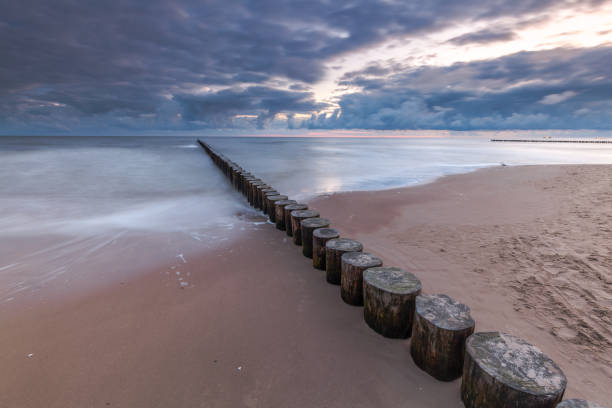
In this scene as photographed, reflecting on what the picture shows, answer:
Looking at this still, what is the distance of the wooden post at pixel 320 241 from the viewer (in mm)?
3983

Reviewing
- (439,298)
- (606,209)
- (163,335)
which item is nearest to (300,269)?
(163,335)

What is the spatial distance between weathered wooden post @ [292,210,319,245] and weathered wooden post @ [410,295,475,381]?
2867 mm

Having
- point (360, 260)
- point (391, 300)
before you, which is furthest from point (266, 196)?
point (391, 300)

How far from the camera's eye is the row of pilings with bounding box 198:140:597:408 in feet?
5.32

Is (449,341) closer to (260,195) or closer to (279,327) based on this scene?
(279,327)

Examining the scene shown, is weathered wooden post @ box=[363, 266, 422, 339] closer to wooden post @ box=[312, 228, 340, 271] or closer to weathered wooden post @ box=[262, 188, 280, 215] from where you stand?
wooden post @ box=[312, 228, 340, 271]

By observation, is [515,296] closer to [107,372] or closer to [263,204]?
[107,372]

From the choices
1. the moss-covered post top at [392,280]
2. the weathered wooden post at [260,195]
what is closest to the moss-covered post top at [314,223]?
the moss-covered post top at [392,280]

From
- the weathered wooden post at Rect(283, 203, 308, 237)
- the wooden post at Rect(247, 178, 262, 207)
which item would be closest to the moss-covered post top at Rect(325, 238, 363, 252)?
the weathered wooden post at Rect(283, 203, 308, 237)

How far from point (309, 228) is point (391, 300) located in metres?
2.09

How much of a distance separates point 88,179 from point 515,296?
60.1ft

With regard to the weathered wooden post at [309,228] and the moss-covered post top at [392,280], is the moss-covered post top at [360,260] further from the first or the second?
the weathered wooden post at [309,228]

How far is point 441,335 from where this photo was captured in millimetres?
2137

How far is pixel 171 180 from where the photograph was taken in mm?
14445
